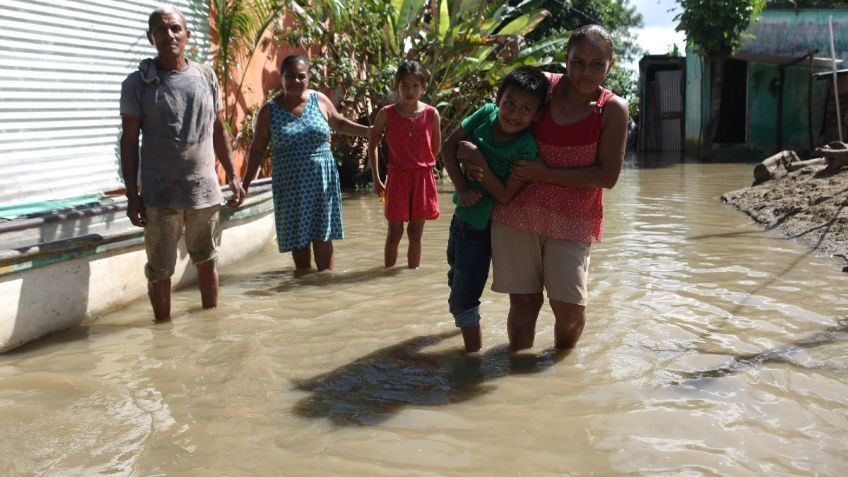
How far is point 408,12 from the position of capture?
11.0 meters

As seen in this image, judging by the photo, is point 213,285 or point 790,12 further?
point 790,12

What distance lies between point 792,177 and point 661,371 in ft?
22.8

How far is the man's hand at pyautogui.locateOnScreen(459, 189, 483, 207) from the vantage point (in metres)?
3.29

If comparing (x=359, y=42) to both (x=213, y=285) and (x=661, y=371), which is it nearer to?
(x=213, y=285)

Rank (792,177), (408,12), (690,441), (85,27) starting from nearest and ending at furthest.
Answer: (690,441) < (85,27) < (792,177) < (408,12)

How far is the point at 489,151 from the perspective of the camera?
3.26m

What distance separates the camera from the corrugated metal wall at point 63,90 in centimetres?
549

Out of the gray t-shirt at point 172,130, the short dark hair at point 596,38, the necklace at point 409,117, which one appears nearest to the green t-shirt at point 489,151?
the short dark hair at point 596,38

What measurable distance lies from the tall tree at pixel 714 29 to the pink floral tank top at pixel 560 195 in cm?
1545

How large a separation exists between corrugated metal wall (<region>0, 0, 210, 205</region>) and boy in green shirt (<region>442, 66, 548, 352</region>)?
142 inches

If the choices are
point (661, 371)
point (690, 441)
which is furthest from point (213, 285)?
point (690, 441)

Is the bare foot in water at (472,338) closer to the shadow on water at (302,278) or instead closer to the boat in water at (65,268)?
the shadow on water at (302,278)

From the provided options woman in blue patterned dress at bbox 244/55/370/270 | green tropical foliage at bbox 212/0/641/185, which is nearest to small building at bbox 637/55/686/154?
green tropical foliage at bbox 212/0/641/185

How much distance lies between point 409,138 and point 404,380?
240cm
